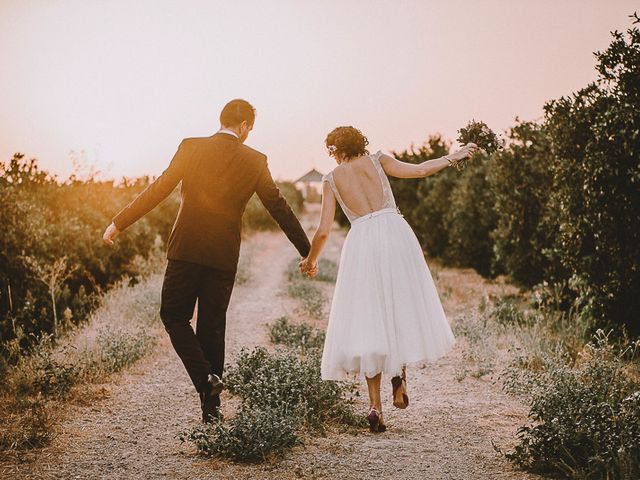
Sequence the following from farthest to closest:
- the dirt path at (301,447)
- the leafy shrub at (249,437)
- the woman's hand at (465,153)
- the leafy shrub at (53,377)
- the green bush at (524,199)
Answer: the green bush at (524,199) → the leafy shrub at (53,377) → the woman's hand at (465,153) → the leafy shrub at (249,437) → the dirt path at (301,447)

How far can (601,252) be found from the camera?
7070 mm

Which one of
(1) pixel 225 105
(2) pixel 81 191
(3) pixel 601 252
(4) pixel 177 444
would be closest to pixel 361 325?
(4) pixel 177 444

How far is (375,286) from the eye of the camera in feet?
17.1

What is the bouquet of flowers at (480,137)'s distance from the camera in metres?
5.69

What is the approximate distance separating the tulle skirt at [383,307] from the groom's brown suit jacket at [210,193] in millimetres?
954

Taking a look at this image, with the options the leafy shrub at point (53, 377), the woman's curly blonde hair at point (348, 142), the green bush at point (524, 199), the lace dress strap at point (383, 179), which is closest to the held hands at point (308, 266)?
the lace dress strap at point (383, 179)

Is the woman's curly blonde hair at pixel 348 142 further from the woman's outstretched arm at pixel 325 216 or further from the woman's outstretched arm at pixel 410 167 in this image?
the woman's outstretched arm at pixel 325 216

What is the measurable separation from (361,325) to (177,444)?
5.51 ft

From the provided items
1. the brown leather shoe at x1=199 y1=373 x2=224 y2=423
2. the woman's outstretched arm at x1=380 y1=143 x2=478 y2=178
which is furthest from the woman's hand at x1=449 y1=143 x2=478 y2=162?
the brown leather shoe at x1=199 y1=373 x2=224 y2=423

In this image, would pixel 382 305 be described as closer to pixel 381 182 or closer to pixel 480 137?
pixel 381 182

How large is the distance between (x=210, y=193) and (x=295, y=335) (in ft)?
11.6

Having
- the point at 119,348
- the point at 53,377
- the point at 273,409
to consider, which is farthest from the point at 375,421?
the point at 119,348

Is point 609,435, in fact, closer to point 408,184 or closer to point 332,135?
point 332,135

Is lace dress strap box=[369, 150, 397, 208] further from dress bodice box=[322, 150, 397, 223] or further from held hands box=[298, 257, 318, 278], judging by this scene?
held hands box=[298, 257, 318, 278]
